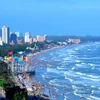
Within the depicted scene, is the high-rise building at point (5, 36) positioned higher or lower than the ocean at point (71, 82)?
higher

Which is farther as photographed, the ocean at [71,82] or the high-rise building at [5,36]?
the high-rise building at [5,36]

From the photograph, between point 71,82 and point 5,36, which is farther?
point 5,36

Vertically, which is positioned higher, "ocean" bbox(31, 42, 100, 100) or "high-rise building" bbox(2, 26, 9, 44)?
"high-rise building" bbox(2, 26, 9, 44)

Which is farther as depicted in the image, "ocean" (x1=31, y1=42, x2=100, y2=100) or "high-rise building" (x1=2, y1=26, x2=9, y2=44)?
"high-rise building" (x1=2, y1=26, x2=9, y2=44)

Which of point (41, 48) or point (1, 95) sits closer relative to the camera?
point (1, 95)

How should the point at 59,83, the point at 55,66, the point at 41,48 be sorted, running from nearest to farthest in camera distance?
the point at 59,83
the point at 55,66
the point at 41,48

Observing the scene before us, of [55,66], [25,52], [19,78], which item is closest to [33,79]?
[19,78]

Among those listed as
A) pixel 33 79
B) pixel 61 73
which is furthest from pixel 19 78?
pixel 61 73

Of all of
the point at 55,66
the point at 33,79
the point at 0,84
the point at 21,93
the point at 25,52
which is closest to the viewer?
the point at 21,93

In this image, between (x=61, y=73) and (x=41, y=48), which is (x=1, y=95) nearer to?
(x=61, y=73)

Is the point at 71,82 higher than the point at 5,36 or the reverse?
the reverse
